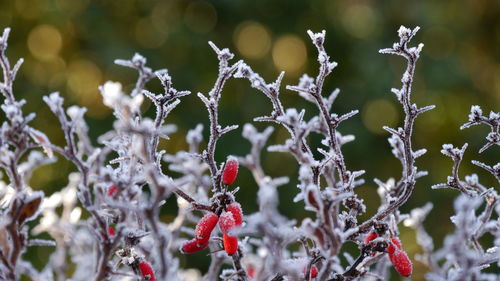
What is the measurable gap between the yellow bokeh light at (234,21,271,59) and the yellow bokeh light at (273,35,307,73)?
11 centimetres

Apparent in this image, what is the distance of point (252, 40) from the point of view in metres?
5.13

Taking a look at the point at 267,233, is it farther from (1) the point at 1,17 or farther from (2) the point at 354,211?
(1) the point at 1,17

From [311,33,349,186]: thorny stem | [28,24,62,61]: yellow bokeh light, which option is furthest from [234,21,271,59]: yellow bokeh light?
[311,33,349,186]: thorny stem

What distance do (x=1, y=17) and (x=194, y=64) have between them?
1.57m

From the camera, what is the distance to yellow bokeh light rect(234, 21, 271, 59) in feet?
16.3

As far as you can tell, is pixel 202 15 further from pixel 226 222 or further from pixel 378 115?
pixel 226 222

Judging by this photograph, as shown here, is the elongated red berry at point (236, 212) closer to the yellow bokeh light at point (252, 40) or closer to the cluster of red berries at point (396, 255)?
the cluster of red berries at point (396, 255)

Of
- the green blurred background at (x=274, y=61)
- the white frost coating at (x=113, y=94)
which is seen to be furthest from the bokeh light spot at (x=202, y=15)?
the white frost coating at (x=113, y=94)

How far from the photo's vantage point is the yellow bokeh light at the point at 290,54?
5031mm

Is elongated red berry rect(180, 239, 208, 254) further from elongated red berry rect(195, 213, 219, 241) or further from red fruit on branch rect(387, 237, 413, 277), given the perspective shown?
red fruit on branch rect(387, 237, 413, 277)

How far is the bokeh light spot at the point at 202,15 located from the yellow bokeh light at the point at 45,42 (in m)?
1.08

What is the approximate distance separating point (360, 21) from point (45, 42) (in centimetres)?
257

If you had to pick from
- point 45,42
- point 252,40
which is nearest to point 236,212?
point 252,40

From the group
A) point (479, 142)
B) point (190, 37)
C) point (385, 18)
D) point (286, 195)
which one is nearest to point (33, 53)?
point (190, 37)
